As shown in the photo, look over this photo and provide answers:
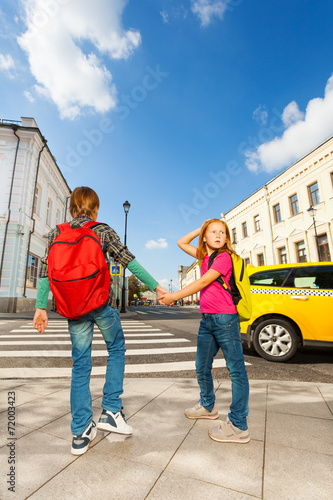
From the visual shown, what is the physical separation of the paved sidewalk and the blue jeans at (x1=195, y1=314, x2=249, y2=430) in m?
0.23

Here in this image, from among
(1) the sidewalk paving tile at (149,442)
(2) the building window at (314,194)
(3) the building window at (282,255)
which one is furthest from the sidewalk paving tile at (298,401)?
(3) the building window at (282,255)

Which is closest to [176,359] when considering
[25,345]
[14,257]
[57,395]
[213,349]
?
[57,395]

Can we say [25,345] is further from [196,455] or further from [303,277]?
[303,277]

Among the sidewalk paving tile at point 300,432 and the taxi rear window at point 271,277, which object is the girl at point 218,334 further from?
the taxi rear window at point 271,277

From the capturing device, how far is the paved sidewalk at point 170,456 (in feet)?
4.83

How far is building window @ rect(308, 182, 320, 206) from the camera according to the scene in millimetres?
19875

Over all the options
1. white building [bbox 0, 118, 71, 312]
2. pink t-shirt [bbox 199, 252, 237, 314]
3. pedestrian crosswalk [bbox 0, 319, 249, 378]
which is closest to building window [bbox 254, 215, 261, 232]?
white building [bbox 0, 118, 71, 312]

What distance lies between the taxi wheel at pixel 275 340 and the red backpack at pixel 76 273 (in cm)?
403

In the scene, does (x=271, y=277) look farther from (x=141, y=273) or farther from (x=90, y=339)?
(x=90, y=339)

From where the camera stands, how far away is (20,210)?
17.1 meters

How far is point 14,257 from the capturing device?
16.7 m

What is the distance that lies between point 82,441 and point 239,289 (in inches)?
59.8

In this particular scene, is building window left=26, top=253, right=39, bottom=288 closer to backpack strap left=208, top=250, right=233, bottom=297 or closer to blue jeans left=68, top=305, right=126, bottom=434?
blue jeans left=68, top=305, right=126, bottom=434

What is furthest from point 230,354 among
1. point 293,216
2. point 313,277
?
point 293,216
